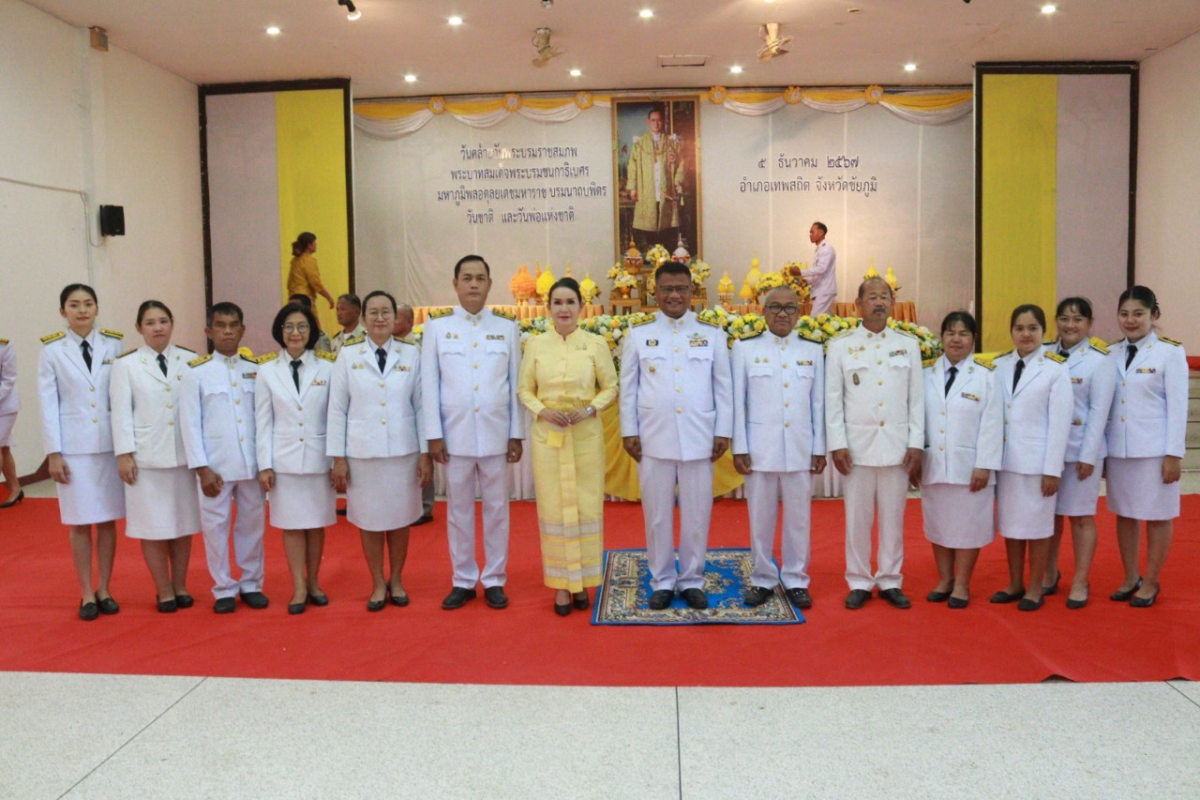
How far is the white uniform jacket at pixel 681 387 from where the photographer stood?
13.3 ft

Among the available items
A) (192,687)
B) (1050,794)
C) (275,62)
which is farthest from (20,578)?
(275,62)

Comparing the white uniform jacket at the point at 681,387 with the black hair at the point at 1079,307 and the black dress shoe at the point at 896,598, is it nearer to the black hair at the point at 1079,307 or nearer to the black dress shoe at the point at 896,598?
the black dress shoe at the point at 896,598

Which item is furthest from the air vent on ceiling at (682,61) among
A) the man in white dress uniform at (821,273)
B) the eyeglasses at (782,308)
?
the eyeglasses at (782,308)

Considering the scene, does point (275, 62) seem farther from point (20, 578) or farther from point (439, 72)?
point (20, 578)

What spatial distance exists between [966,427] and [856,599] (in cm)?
88

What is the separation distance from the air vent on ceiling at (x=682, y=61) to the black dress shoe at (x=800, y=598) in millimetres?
8345

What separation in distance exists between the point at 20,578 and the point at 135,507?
1.30 meters

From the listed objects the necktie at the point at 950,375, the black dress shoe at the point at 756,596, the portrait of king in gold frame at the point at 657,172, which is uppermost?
the portrait of king in gold frame at the point at 657,172

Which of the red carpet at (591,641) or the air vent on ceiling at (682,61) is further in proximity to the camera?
the air vent on ceiling at (682,61)

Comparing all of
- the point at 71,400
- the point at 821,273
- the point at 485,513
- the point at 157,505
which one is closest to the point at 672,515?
the point at 485,513

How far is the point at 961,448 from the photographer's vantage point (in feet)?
13.0

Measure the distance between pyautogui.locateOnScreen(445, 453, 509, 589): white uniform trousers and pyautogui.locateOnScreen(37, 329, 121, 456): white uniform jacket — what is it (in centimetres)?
156

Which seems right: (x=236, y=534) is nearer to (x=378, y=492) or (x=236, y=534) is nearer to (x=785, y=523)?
(x=378, y=492)

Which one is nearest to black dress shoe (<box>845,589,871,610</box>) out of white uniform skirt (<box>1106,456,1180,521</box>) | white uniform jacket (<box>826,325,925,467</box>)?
white uniform jacket (<box>826,325,925,467</box>)
